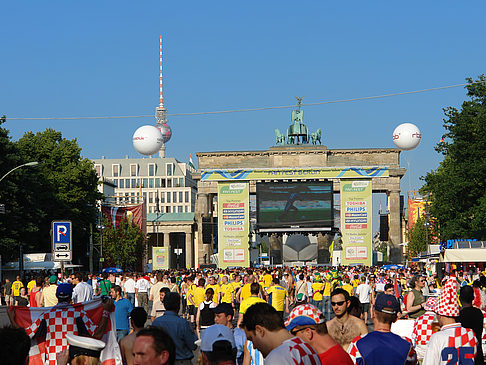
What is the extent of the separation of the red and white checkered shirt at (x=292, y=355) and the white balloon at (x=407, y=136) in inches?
3438

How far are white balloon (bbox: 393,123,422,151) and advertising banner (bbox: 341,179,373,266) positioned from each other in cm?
1171

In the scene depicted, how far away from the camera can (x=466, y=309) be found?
10.4m

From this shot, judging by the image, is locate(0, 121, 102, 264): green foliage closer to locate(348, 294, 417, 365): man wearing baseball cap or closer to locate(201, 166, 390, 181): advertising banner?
locate(201, 166, 390, 181): advertising banner

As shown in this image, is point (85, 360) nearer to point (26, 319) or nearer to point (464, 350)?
point (464, 350)

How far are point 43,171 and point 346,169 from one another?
27.0 m

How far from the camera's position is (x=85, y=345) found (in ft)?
20.7

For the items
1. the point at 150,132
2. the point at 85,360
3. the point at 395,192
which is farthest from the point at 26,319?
the point at 395,192

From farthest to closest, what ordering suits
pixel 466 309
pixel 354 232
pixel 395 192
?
pixel 395 192
pixel 354 232
pixel 466 309

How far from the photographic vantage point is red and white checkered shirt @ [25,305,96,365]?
9.86 metres

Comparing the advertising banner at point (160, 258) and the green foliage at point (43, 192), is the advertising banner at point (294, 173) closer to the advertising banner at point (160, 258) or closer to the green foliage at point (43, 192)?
the green foliage at point (43, 192)

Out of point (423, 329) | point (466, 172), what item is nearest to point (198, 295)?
point (423, 329)

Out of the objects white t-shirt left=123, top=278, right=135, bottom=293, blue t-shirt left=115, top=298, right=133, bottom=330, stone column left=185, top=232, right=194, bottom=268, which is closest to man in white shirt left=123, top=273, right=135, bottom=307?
white t-shirt left=123, top=278, right=135, bottom=293

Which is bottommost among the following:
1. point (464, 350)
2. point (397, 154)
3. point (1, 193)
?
point (464, 350)

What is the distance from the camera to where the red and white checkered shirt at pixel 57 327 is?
986 cm
